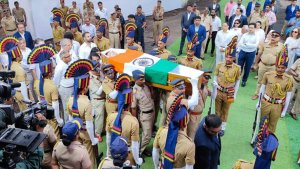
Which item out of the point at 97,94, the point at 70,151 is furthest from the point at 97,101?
the point at 70,151

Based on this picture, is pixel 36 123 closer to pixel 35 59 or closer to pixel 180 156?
pixel 180 156

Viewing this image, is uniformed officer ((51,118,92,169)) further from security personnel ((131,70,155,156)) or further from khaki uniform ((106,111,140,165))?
security personnel ((131,70,155,156))

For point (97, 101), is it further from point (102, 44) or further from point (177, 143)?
point (102, 44)

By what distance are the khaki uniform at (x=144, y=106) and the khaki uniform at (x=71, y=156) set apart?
169 centimetres

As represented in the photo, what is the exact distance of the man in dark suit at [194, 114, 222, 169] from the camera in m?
3.41

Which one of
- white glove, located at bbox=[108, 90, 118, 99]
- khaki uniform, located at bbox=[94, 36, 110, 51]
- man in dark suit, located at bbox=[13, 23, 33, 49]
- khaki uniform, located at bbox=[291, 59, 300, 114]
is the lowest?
khaki uniform, located at bbox=[291, 59, 300, 114]

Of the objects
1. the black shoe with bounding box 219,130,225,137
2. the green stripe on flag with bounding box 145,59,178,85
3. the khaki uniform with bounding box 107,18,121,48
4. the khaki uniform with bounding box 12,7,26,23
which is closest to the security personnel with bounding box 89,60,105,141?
the green stripe on flag with bounding box 145,59,178,85

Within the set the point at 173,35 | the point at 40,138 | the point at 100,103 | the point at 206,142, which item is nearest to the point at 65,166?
the point at 40,138

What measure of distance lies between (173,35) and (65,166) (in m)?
8.96

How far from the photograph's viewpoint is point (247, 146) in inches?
210

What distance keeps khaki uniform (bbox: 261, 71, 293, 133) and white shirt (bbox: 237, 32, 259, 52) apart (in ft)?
6.97

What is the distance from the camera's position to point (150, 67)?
492 centimetres

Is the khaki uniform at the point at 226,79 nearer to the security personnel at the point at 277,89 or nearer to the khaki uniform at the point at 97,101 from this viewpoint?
the security personnel at the point at 277,89

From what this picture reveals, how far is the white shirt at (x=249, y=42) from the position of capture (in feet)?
23.3
